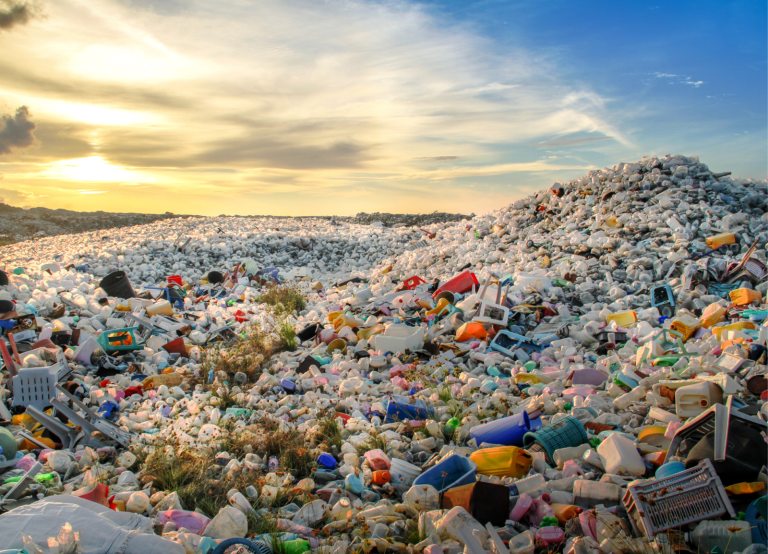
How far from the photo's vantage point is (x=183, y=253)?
11727 mm

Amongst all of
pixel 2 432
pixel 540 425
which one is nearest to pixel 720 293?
pixel 540 425

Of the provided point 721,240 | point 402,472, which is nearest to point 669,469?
point 402,472

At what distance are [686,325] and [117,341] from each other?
619cm

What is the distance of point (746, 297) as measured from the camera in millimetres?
4809

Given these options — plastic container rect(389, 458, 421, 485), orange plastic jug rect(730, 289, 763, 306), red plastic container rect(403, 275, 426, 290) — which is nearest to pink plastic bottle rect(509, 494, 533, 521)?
plastic container rect(389, 458, 421, 485)

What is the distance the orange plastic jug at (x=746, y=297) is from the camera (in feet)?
15.7

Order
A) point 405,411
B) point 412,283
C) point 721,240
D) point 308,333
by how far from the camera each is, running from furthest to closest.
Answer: point 412,283 < point 721,240 < point 308,333 < point 405,411

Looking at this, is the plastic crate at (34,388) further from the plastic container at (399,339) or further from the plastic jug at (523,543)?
the plastic jug at (523,543)

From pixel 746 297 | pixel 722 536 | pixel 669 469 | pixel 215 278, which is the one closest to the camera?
pixel 722 536

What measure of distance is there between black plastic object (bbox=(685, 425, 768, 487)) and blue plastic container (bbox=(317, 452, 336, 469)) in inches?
80.6

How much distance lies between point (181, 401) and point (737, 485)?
4038mm

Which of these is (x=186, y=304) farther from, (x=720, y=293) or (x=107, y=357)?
(x=720, y=293)

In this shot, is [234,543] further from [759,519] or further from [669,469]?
[759,519]

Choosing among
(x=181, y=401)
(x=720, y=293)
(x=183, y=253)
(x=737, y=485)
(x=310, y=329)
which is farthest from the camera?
(x=183, y=253)
